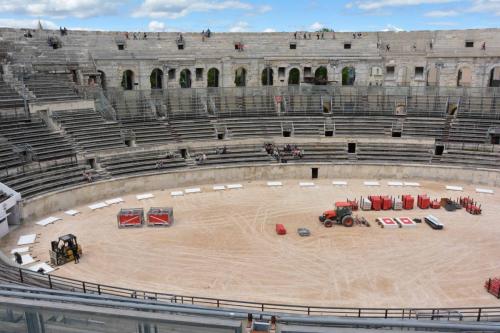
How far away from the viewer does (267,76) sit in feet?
168

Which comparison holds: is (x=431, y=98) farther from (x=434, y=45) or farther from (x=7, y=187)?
(x=7, y=187)

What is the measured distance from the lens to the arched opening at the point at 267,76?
50681mm

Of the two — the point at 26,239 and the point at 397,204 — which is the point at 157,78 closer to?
the point at 26,239

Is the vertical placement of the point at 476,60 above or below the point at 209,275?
above

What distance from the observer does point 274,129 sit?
41.6 metres

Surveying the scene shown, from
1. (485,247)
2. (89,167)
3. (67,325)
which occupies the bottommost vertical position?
(485,247)

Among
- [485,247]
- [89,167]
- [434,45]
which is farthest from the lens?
[434,45]

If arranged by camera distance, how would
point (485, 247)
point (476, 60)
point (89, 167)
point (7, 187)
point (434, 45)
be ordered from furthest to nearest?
point (434, 45)
point (476, 60)
point (89, 167)
point (7, 187)
point (485, 247)

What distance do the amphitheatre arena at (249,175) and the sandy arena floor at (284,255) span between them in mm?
113

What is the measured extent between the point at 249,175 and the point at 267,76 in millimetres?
19182

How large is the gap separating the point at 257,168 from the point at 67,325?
99.2 ft

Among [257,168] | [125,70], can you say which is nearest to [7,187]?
[257,168]

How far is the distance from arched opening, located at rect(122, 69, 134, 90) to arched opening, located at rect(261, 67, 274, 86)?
14950mm

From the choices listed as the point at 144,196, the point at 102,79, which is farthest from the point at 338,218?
the point at 102,79
